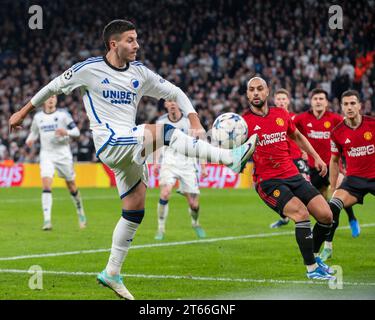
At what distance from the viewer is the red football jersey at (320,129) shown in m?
14.2

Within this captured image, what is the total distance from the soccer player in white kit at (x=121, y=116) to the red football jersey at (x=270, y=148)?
5.73 feet

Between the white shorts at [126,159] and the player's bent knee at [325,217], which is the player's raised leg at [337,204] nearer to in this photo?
the player's bent knee at [325,217]

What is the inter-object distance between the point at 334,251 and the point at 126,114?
541 cm

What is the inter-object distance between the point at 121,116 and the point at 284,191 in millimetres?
2406

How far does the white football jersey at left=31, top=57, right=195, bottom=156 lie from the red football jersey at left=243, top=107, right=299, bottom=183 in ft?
5.94

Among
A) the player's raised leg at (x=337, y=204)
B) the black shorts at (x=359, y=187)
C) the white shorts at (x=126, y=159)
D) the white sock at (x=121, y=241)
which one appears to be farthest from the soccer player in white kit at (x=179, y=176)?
the white shorts at (x=126, y=159)

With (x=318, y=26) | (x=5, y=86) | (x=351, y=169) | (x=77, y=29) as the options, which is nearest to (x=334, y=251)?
(x=351, y=169)

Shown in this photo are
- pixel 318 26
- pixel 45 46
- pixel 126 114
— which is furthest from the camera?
pixel 45 46

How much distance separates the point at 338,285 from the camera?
8.67m

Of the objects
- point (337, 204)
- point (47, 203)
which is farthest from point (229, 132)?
point (47, 203)

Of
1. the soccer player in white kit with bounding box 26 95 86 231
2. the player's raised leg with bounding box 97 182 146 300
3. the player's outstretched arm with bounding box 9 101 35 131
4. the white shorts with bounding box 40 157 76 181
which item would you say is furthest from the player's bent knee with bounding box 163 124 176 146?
the white shorts with bounding box 40 157 76 181

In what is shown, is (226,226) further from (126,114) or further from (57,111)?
(126,114)

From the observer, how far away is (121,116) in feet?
26.2

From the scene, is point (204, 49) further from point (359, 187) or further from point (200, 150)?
point (200, 150)
